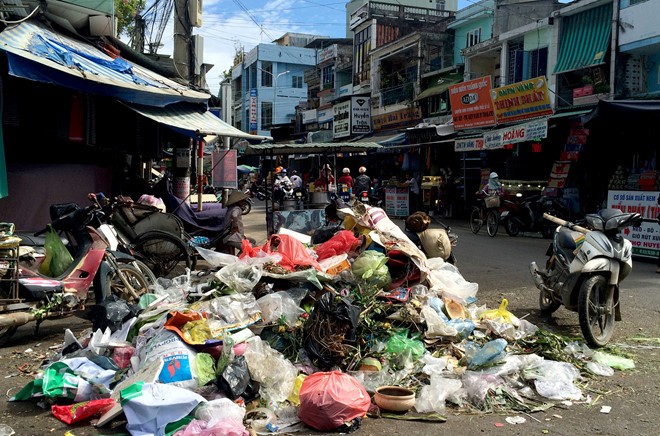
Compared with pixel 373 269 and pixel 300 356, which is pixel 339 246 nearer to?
pixel 373 269

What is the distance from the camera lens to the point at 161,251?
812cm

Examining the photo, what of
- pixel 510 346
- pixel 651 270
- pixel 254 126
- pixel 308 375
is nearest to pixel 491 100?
pixel 651 270

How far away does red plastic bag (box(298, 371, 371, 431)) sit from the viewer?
3.75m

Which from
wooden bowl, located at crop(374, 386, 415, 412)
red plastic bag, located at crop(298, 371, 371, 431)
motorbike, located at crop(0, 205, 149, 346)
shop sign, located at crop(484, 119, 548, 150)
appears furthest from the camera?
shop sign, located at crop(484, 119, 548, 150)

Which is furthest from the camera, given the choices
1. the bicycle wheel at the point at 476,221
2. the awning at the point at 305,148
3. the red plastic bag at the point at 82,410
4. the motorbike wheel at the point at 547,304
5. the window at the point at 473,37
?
the window at the point at 473,37

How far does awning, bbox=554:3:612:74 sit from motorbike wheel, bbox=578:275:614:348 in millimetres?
11549

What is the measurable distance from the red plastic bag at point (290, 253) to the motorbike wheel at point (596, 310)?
2.53 m

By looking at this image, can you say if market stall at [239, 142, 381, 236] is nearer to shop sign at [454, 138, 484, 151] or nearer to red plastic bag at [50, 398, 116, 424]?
shop sign at [454, 138, 484, 151]

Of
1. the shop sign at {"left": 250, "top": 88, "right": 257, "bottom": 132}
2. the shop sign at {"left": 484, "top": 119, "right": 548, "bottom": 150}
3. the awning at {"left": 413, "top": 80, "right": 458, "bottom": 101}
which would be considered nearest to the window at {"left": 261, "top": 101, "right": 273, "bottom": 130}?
the shop sign at {"left": 250, "top": 88, "right": 257, "bottom": 132}

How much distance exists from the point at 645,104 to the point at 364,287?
7.89 metres

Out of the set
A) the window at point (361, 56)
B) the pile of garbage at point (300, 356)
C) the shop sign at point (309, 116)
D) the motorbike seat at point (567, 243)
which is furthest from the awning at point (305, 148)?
the shop sign at point (309, 116)

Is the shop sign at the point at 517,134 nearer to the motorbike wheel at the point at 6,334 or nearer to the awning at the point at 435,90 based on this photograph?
the awning at the point at 435,90

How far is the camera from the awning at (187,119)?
30.0ft

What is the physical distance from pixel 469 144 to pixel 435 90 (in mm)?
6621
